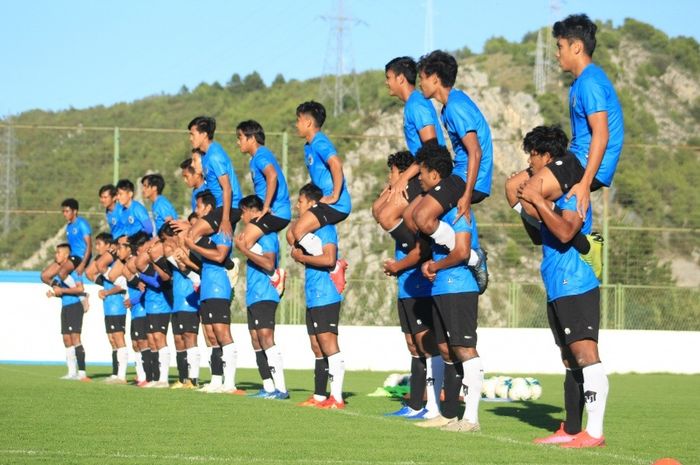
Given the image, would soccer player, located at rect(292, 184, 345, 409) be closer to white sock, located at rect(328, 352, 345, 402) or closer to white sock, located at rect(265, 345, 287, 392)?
white sock, located at rect(328, 352, 345, 402)

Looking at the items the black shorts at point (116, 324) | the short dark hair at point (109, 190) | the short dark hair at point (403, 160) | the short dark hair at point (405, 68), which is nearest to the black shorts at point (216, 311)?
the short dark hair at point (403, 160)

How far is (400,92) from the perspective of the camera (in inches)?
454

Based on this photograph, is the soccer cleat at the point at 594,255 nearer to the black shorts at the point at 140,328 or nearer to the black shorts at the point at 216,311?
the black shorts at the point at 216,311

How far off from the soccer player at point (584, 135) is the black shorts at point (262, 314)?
4.99 meters

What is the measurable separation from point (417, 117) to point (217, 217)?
13.4 ft

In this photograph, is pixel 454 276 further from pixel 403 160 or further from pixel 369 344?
pixel 369 344

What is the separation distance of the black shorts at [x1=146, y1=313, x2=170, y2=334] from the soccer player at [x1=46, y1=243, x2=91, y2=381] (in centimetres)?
Answer: 215

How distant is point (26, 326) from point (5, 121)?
6.42m

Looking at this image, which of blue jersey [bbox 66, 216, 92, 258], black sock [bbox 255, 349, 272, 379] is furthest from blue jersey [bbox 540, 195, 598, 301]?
blue jersey [bbox 66, 216, 92, 258]

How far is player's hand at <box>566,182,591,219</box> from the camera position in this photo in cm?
862

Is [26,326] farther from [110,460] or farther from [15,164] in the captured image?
[110,460]

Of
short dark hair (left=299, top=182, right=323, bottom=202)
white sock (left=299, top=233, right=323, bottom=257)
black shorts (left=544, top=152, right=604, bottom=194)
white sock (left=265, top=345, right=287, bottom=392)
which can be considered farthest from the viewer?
white sock (left=265, top=345, right=287, bottom=392)

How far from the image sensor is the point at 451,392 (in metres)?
9.89

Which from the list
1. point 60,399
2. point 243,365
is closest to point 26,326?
point 243,365
